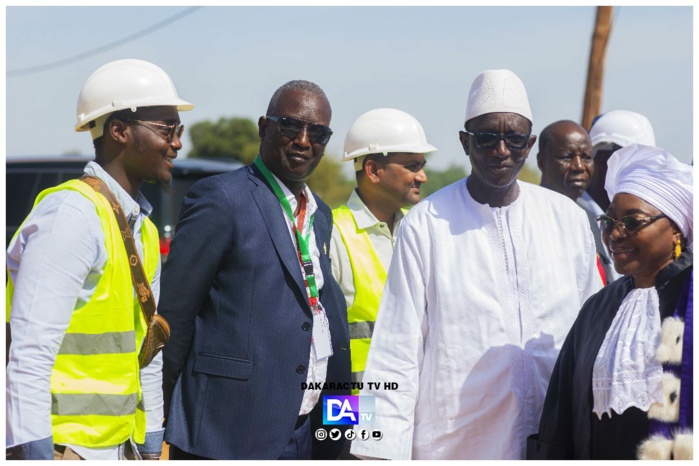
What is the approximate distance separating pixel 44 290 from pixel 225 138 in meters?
37.2

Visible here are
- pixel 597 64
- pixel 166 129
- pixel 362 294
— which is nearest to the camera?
pixel 166 129

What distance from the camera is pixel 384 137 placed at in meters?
5.78

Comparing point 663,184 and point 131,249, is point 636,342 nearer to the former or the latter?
point 663,184

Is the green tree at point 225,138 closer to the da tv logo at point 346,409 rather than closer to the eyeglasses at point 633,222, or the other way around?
the da tv logo at point 346,409

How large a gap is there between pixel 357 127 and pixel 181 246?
199cm

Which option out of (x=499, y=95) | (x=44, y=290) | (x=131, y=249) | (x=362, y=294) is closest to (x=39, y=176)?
(x=362, y=294)

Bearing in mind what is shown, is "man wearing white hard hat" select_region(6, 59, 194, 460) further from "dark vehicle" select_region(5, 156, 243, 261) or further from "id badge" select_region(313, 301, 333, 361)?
"dark vehicle" select_region(5, 156, 243, 261)

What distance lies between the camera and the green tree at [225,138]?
39.3 m

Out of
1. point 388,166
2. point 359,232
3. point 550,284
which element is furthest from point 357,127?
point 550,284

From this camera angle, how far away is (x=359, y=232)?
17.6ft

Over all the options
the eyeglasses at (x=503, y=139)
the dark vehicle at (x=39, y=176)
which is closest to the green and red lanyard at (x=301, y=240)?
the eyeglasses at (x=503, y=139)

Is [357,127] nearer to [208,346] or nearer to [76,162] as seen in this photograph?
[208,346]

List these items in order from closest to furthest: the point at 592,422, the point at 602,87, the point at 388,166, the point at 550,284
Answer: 1. the point at 592,422
2. the point at 550,284
3. the point at 388,166
4. the point at 602,87

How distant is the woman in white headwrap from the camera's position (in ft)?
11.4
